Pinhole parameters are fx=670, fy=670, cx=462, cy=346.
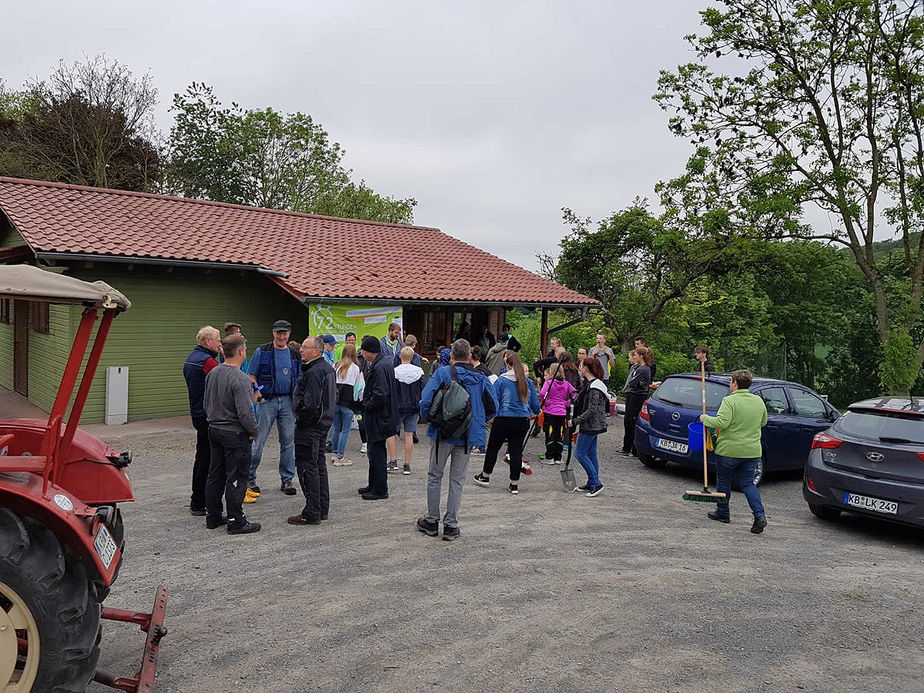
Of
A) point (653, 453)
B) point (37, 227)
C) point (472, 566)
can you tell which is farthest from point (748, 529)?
point (37, 227)

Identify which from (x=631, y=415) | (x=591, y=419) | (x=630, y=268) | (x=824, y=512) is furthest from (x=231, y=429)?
(x=630, y=268)

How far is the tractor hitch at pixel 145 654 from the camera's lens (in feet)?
10.8

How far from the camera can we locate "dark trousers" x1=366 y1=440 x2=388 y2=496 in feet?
23.8

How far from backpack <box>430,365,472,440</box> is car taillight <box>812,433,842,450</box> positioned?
4.02 meters

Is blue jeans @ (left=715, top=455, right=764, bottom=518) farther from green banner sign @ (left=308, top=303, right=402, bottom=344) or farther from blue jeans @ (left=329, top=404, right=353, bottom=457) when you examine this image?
green banner sign @ (left=308, top=303, right=402, bottom=344)

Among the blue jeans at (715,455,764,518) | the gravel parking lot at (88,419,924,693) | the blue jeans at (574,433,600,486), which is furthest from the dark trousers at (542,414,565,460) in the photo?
the blue jeans at (715,455,764,518)

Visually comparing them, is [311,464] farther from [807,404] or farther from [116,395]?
[807,404]

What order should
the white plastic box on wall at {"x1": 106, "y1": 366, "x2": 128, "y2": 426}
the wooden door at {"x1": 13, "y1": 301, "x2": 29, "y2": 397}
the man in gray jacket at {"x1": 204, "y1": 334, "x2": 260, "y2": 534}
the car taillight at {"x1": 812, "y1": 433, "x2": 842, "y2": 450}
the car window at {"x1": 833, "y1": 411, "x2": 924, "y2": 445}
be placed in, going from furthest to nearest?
the wooden door at {"x1": 13, "y1": 301, "x2": 29, "y2": 397}
the white plastic box on wall at {"x1": 106, "y1": 366, "x2": 128, "y2": 426}
the car taillight at {"x1": 812, "y1": 433, "x2": 842, "y2": 450}
the car window at {"x1": 833, "y1": 411, "x2": 924, "y2": 445}
the man in gray jacket at {"x1": 204, "y1": 334, "x2": 260, "y2": 534}

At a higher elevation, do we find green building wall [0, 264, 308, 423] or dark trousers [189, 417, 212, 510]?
green building wall [0, 264, 308, 423]

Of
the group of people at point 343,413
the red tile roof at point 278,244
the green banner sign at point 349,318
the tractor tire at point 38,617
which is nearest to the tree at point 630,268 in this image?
the red tile roof at point 278,244

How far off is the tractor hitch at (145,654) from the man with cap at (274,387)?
3293 millimetres

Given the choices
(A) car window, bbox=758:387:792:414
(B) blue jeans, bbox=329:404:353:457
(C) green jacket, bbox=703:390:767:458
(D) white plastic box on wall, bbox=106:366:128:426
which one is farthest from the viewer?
(D) white plastic box on wall, bbox=106:366:128:426

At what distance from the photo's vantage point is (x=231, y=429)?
5820 mm

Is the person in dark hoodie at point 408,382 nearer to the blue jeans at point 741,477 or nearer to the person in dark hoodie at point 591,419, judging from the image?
the person in dark hoodie at point 591,419
